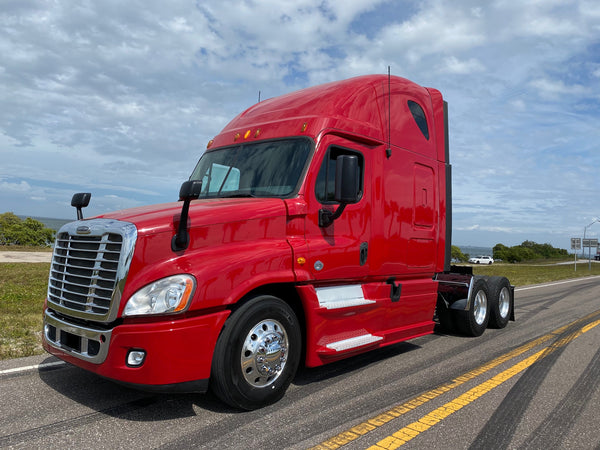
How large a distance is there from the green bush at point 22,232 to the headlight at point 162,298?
3830cm

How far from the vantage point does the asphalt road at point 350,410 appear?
11.1 feet

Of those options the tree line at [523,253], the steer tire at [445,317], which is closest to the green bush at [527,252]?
the tree line at [523,253]

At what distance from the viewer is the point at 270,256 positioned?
403 centimetres

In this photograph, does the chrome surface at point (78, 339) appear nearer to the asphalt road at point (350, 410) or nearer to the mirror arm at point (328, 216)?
the asphalt road at point (350, 410)

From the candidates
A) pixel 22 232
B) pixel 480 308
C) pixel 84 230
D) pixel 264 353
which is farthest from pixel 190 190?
pixel 22 232

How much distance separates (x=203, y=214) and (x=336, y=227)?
1471 mm

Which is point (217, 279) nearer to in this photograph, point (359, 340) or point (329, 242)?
point (329, 242)

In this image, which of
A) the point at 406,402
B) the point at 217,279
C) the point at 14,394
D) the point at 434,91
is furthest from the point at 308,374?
the point at 434,91

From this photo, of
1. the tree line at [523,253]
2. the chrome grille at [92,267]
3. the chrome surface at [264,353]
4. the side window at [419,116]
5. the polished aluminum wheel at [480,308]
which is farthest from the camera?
the tree line at [523,253]

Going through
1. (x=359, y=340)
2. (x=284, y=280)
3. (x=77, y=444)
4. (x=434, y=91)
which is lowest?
(x=77, y=444)

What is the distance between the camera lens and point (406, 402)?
13.7ft

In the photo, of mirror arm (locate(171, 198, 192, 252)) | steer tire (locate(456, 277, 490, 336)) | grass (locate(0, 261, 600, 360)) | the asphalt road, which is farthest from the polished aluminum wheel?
grass (locate(0, 261, 600, 360))

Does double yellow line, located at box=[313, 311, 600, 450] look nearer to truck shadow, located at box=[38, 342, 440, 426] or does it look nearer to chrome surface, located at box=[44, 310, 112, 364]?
truck shadow, located at box=[38, 342, 440, 426]

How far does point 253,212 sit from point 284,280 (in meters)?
0.66
